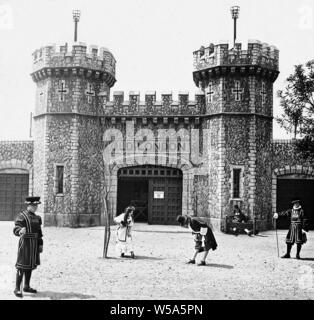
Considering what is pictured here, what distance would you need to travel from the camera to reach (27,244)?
6.76 meters

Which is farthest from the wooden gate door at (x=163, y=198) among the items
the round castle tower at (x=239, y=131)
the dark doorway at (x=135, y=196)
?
the round castle tower at (x=239, y=131)

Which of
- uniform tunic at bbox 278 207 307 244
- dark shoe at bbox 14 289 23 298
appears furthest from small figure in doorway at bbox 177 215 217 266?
dark shoe at bbox 14 289 23 298

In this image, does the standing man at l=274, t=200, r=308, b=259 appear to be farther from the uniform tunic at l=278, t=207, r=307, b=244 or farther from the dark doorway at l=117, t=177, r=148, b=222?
the dark doorway at l=117, t=177, r=148, b=222

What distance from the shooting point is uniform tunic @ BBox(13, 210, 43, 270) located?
21.9 ft

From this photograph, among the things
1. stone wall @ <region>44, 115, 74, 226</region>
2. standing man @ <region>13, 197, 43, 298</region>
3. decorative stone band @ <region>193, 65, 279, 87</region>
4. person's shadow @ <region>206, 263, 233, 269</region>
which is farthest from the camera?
stone wall @ <region>44, 115, 74, 226</region>

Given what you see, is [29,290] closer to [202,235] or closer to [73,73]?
[202,235]

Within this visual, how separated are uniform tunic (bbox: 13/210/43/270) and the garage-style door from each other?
12.9 metres

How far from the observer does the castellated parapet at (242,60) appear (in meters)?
17.2

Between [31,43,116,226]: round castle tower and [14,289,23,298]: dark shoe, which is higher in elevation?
[31,43,116,226]: round castle tower

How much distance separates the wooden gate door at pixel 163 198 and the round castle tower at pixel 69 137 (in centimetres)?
250

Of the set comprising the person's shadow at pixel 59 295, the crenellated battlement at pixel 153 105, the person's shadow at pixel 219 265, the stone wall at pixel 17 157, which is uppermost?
the crenellated battlement at pixel 153 105

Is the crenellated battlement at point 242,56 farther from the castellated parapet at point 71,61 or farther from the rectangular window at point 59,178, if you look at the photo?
the rectangular window at point 59,178

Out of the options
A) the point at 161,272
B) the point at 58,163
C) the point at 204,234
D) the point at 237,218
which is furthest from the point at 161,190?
the point at 161,272
